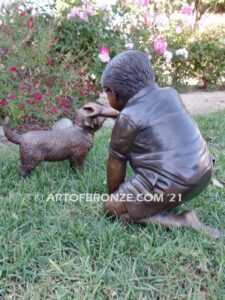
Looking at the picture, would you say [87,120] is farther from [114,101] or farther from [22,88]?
[22,88]

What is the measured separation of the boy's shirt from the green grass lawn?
0.34 m

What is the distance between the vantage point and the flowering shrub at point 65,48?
460cm

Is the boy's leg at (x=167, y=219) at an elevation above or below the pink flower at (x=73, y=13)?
below

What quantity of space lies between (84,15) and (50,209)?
3774mm

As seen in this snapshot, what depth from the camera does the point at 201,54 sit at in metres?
8.05

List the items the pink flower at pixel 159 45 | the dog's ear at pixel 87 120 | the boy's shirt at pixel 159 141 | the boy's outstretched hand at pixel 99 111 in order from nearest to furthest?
1. the boy's shirt at pixel 159 141
2. the boy's outstretched hand at pixel 99 111
3. the dog's ear at pixel 87 120
4. the pink flower at pixel 159 45

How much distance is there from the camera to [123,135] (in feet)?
6.55

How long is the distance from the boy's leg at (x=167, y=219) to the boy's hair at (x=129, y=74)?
2.08 ft

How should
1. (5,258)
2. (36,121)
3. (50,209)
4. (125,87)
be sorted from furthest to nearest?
(36,121)
(50,209)
(125,87)
(5,258)

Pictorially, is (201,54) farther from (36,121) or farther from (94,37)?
(36,121)

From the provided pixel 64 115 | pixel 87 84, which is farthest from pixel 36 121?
pixel 87 84

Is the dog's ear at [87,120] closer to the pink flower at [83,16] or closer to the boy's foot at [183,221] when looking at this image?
the boy's foot at [183,221]

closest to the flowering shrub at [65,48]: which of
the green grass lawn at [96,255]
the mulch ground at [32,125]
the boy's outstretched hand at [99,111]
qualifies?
the mulch ground at [32,125]

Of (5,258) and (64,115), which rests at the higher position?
(5,258)
